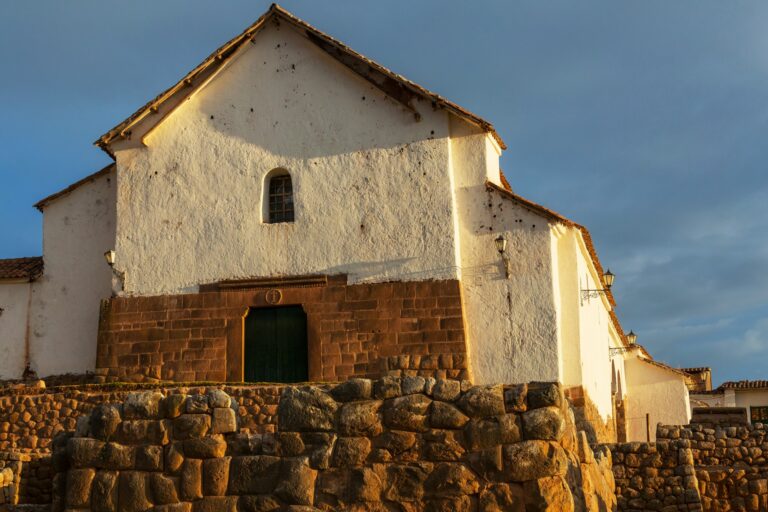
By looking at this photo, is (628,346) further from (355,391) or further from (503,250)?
(355,391)

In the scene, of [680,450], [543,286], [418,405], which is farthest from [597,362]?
[418,405]

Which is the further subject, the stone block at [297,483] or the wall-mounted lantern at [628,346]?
the wall-mounted lantern at [628,346]

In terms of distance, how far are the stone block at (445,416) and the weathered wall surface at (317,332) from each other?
13.5 metres

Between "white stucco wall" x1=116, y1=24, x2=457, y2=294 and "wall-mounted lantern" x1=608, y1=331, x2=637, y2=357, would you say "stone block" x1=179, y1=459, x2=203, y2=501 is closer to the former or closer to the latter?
"white stucco wall" x1=116, y1=24, x2=457, y2=294

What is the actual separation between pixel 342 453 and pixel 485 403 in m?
1.20

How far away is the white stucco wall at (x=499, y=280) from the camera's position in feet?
71.4

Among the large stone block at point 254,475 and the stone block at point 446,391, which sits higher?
the stone block at point 446,391

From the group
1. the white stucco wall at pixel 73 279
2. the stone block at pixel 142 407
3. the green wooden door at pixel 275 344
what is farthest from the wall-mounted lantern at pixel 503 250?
the stone block at pixel 142 407

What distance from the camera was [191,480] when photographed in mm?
8500

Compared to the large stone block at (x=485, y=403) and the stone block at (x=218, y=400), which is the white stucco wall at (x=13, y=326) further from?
the large stone block at (x=485, y=403)

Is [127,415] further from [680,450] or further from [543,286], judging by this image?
[543,286]

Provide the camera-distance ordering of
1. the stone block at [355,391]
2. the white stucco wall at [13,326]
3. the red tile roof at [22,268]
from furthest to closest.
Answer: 1. the red tile roof at [22,268]
2. the white stucco wall at [13,326]
3. the stone block at [355,391]

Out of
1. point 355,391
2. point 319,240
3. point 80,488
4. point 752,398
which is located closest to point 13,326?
point 319,240

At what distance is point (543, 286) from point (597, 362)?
559cm
